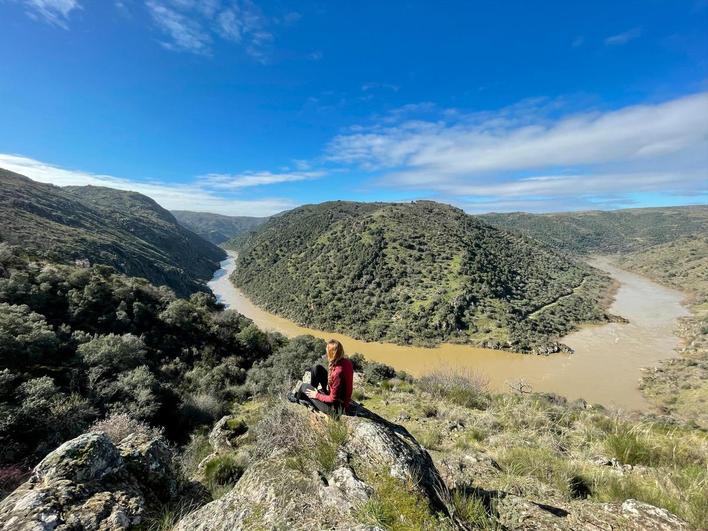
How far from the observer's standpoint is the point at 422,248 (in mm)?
63719

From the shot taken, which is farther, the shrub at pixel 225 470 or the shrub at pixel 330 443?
the shrub at pixel 225 470

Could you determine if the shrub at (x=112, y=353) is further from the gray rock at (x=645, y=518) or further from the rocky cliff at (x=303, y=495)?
the gray rock at (x=645, y=518)

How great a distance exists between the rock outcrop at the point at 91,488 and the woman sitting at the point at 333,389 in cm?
178

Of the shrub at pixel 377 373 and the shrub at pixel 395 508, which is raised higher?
the shrub at pixel 395 508

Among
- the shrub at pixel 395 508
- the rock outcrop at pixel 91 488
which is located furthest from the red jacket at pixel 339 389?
the rock outcrop at pixel 91 488

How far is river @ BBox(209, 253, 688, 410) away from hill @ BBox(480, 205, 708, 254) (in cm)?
8390

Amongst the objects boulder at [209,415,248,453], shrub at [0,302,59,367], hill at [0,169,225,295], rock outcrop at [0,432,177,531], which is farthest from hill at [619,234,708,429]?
hill at [0,169,225,295]

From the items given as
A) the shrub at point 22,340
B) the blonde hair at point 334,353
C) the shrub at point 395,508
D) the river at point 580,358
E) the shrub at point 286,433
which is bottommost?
the river at point 580,358

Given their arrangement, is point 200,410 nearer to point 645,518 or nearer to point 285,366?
point 285,366

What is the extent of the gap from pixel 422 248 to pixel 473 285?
14.3 meters

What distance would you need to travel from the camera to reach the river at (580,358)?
→ 108 ft

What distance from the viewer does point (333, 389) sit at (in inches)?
169

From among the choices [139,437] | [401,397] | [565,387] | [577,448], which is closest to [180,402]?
[401,397]

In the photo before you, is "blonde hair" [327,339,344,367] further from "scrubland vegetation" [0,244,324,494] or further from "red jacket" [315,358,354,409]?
"scrubland vegetation" [0,244,324,494]
